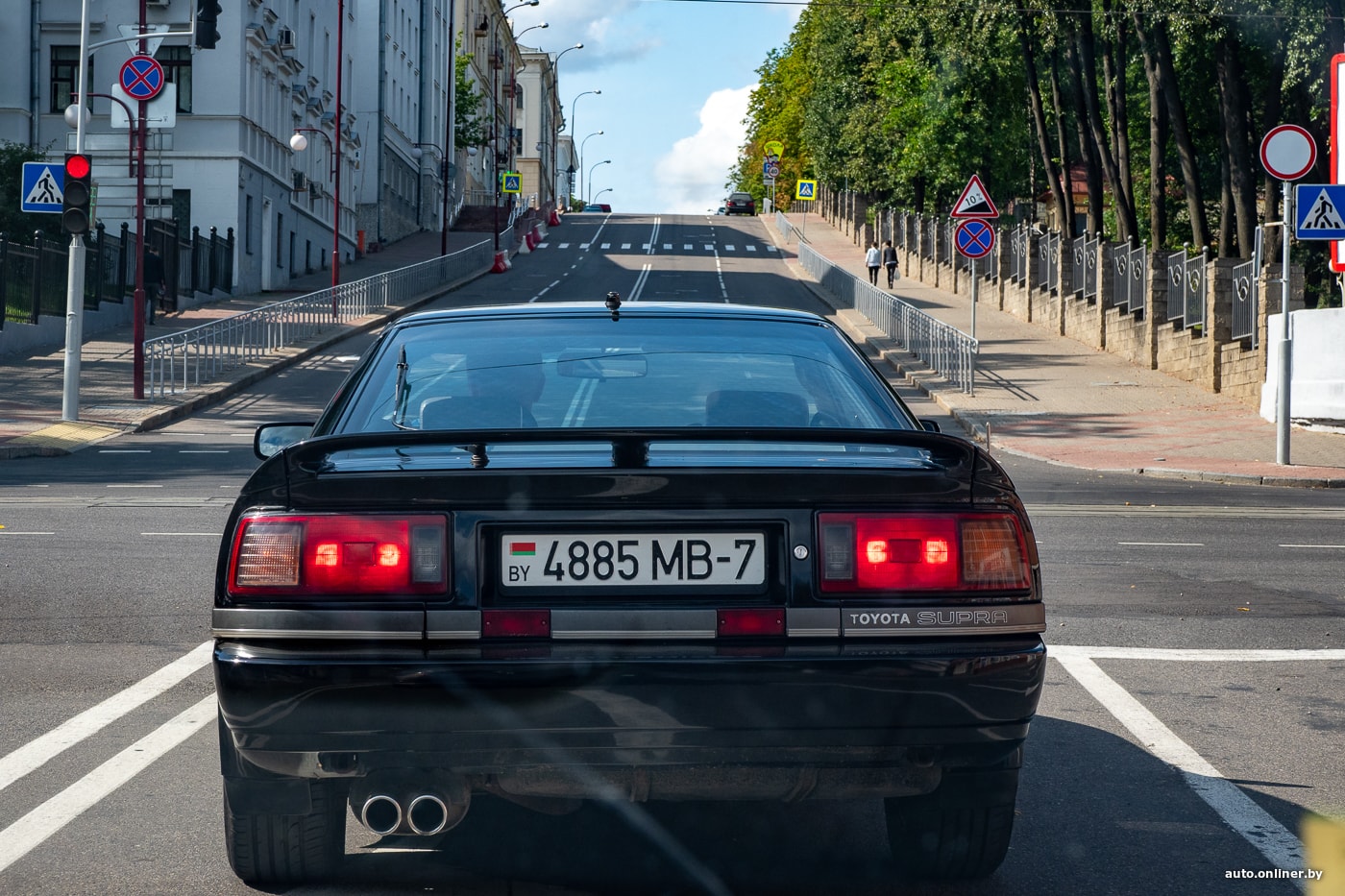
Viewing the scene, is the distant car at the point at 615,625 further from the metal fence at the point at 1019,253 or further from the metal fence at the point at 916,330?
the metal fence at the point at 1019,253

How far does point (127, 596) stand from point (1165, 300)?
1067 inches

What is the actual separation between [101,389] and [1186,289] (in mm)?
19332

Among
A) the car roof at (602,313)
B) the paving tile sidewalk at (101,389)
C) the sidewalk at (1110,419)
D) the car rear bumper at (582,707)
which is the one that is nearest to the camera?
the car rear bumper at (582,707)

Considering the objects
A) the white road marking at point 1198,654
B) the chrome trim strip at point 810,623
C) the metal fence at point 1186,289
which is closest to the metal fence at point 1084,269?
the metal fence at point 1186,289

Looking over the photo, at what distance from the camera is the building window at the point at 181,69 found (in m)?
47.0

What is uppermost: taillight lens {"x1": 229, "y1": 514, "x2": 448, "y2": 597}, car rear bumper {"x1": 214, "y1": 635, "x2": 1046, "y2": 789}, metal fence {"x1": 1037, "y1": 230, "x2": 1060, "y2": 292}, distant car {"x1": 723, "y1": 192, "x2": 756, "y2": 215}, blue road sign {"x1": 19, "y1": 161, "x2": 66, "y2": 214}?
distant car {"x1": 723, "y1": 192, "x2": 756, "y2": 215}

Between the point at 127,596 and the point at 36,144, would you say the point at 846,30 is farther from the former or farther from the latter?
the point at 127,596

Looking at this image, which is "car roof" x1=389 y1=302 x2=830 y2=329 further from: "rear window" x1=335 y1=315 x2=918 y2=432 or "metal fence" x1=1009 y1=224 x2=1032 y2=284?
"metal fence" x1=1009 y1=224 x2=1032 y2=284

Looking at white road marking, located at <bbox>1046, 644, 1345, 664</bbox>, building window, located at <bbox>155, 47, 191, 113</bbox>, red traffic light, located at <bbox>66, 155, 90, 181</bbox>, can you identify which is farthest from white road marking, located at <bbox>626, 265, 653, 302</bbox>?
white road marking, located at <bbox>1046, 644, 1345, 664</bbox>

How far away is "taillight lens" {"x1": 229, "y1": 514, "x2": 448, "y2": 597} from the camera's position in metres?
3.73

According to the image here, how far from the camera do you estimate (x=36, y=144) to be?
47062 mm

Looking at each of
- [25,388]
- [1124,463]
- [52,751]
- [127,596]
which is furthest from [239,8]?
[52,751]

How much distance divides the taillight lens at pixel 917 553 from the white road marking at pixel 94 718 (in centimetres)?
294

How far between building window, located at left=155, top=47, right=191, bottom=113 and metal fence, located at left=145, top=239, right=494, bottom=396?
7.57 m
